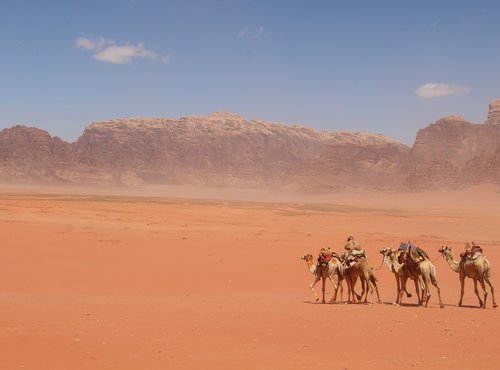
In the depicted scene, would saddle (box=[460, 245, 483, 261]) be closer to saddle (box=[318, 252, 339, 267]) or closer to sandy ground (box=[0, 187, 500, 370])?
sandy ground (box=[0, 187, 500, 370])

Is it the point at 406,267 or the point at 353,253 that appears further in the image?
the point at 353,253

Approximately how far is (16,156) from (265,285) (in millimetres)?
168205

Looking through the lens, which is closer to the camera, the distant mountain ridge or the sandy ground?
the sandy ground

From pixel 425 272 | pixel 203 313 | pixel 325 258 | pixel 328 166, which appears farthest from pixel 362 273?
pixel 328 166

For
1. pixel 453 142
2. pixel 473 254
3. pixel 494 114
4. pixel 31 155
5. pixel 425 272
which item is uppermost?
pixel 494 114

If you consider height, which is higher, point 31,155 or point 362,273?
point 31,155

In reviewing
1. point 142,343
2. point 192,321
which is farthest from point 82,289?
point 142,343

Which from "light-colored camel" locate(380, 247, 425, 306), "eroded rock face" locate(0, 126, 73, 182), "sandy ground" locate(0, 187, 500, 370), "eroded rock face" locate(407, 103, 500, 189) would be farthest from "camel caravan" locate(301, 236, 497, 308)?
"eroded rock face" locate(0, 126, 73, 182)

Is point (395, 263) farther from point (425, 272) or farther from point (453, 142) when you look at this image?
point (453, 142)

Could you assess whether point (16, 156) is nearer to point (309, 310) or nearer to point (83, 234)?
point (83, 234)

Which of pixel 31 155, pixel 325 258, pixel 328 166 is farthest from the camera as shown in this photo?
pixel 31 155

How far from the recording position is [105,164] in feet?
611

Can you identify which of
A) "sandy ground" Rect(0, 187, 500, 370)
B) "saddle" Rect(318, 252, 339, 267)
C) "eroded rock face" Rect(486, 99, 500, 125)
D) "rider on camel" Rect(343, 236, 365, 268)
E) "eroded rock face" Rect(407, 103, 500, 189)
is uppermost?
"eroded rock face" Rect(486, 99, 500, 125)

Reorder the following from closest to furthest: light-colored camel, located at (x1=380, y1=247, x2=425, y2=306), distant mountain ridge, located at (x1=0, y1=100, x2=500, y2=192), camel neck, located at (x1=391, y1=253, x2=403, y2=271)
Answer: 1. light-colored camel, located at (x1=380, y1=247, x2=425, y2=306)
2. camel neck, located at (x1=391, y1=253, x2=403, y2=271)
3. distant mountain ridge, located at (x1=0, y1=100, x2=500, y2=192)
